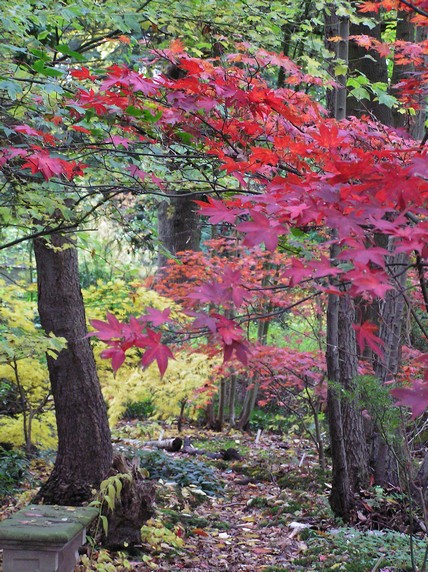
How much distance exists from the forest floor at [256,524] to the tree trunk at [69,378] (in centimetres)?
68

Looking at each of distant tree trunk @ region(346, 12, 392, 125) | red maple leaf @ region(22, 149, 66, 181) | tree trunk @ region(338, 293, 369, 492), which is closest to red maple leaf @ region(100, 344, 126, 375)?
red maple leaf @ region(22, 149, 66, 181)

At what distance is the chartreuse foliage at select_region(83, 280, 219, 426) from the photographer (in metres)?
8.00

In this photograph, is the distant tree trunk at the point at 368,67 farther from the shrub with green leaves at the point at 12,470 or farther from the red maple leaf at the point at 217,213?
the red maple leaf at the point at 217,213

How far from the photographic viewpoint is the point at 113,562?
4.71 m

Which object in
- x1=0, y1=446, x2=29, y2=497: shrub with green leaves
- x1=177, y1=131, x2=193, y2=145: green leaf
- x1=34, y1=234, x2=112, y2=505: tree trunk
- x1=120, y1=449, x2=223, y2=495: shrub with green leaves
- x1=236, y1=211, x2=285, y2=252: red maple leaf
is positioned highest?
x1=177, y1=131, x2=193, y2=145: green leaf

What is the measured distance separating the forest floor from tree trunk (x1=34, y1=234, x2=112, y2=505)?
2.23ft

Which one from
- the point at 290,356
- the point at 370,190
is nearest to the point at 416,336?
the point at 290,356

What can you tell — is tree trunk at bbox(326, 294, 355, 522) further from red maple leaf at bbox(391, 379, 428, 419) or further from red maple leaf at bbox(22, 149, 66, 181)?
red maple leaf at bbox(391, 379, 428, 419)

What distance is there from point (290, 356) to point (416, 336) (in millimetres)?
3225

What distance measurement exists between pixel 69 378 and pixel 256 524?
2.20 meters

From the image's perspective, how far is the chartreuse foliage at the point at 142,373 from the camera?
800 cm

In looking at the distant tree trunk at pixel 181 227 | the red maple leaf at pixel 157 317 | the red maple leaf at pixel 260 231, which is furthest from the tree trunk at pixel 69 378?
the distant tree trunk at pixel 181 227

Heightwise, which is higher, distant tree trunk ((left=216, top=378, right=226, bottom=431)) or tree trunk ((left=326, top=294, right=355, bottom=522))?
tree trunk ((left=326, top=294, right=355, bottom=522))

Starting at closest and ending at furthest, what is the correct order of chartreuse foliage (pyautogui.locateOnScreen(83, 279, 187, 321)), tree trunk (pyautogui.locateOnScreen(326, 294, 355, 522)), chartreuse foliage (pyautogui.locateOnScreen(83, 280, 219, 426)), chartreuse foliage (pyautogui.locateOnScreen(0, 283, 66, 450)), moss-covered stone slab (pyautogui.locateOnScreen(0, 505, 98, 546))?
moss-covered stone slab (pyautogui.locateOnScreen(0, 505, 98, 546)), tree trunk (pyautogui.locateOnScreen(326, 294, 355, 522)), chartreuse foliage (pyautogui.locateOnScreen(0, 283, 66, 450)), chartreuse foliage (pyautogui.locateOnScreen(83, 279, 187, 321)), chartreuse foliage (pyautogui.locateOnScreen(83, 280, 219, 426))
